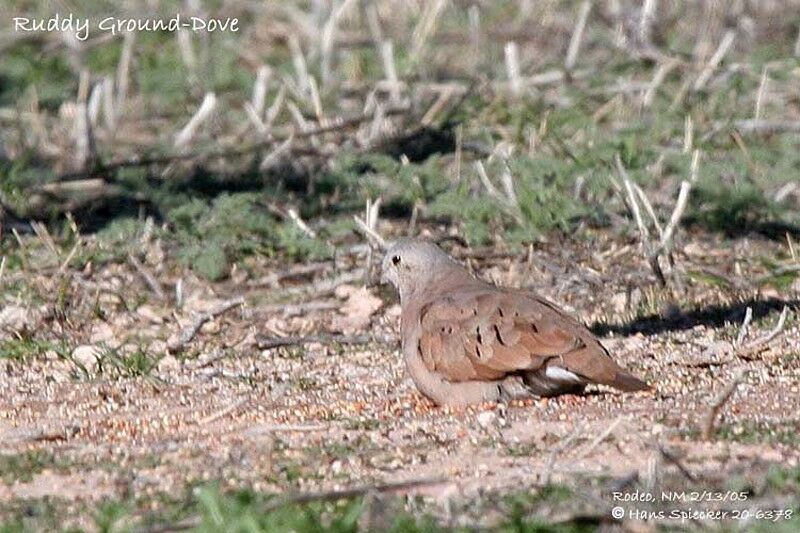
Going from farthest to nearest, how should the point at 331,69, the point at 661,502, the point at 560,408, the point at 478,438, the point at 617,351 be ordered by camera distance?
the point at 331,69
the point at 617,351
the point at 560,408
the point at 478,438
the point at 661,502

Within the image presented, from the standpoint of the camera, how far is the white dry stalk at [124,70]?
11523mm

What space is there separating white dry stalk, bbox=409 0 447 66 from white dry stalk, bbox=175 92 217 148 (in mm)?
1641

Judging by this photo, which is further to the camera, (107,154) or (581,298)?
(107,154)

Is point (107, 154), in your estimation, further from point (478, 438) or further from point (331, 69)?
point (478, 438)

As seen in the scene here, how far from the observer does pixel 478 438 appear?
554cm

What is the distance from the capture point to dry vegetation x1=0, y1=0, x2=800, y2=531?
5.12 metres

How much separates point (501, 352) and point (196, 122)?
4.96m

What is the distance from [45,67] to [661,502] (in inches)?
329

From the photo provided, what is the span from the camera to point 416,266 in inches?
282

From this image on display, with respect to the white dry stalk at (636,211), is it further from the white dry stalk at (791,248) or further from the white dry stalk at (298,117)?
the white dry stalk at (298,117)

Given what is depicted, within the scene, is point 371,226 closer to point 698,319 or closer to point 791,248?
point 698,319

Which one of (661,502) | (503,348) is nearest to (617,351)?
(503,348)

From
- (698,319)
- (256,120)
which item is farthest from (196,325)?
(256,120)

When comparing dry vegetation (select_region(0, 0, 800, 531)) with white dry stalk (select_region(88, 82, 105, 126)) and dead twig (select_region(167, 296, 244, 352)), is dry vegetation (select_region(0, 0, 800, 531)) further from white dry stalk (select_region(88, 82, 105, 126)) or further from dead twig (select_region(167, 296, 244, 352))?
white dry stalk (select_region(88, 82, 105, 126))
